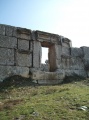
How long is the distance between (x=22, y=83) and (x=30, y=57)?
1802 millimetres

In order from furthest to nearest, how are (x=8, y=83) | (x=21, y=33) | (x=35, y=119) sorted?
1. (x=21, y=33)
2. (x=8, y=83)
3. (x=35, y=119)

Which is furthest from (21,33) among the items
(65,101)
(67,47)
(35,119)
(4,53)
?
(35,119)

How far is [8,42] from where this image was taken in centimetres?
1001

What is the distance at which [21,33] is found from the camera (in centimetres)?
1054

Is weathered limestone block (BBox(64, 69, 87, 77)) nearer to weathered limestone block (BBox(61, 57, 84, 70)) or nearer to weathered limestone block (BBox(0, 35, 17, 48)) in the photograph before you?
weathered limestone block (BBox(61, 57, 84, 70))

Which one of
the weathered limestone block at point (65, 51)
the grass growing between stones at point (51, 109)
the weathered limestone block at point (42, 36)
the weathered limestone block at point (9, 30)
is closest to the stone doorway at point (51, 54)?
the weathered limestone block at point (42, 36)

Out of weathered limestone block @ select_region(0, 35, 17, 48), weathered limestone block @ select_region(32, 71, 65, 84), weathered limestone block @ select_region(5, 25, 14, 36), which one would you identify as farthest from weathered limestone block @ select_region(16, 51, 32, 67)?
weathered limestone block @ select_region(5, 25, 14, 36)

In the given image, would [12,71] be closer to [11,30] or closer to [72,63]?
[11,30]

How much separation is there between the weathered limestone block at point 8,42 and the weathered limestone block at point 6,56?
0.73 ft

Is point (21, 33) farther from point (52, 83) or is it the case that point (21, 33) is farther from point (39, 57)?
point (52, 83)

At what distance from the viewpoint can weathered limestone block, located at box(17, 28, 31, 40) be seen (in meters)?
10.5

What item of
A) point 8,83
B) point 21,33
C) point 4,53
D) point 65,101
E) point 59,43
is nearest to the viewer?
point 65,101

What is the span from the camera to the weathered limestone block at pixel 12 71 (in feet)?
31.2

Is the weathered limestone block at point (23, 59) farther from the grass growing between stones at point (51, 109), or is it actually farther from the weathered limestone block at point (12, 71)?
the grass growing between stones at point (51, 109)
